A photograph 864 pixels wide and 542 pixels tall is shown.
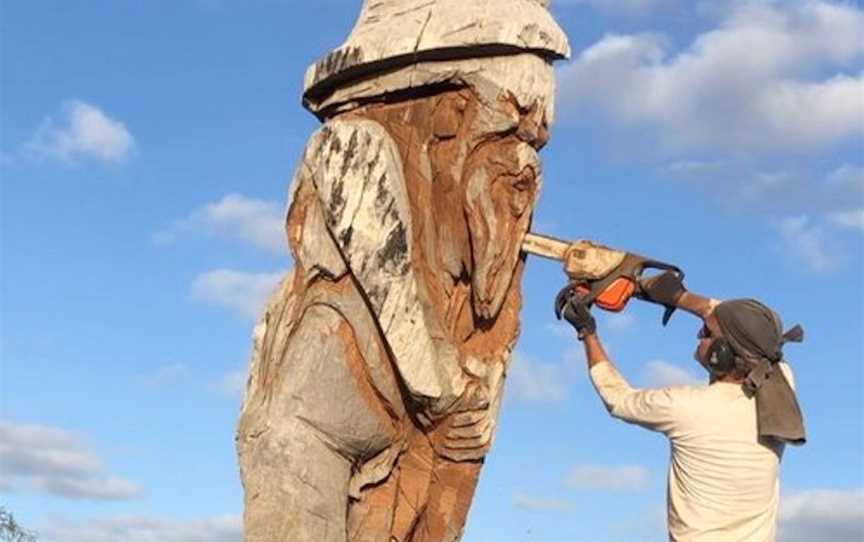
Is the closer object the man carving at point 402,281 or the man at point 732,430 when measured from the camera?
the man at point 732,430

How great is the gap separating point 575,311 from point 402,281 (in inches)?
29.9

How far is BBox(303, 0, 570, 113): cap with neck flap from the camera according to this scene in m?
6.05

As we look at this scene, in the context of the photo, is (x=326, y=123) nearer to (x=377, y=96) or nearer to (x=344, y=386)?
(x=377, y=96)

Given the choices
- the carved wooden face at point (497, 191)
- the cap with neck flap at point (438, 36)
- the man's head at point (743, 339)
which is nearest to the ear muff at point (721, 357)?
the man's head at point (743, 339)

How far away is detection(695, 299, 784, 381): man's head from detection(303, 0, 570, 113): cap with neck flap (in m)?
1.63

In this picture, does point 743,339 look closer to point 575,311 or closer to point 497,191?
point 575,311

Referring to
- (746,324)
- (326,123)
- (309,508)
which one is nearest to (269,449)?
(309,508)

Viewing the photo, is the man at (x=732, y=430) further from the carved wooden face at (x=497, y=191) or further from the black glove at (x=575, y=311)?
the carved wooden face at (x=497, y=191)

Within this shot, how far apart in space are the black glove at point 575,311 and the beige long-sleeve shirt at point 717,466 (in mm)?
630

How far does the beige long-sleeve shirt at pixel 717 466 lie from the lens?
16.8 feet

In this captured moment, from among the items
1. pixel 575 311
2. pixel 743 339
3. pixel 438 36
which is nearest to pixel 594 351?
pixel 575 311

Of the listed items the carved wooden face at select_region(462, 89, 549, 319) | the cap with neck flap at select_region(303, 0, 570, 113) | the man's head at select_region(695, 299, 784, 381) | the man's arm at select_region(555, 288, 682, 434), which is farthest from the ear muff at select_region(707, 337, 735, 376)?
the cap with neck flap at select_region(303, 0, 570, 113)

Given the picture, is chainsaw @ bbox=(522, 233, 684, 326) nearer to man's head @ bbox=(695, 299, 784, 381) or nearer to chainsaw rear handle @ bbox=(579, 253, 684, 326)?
chainsaw rear handle @ bbox=(579, 253, 684, 326)

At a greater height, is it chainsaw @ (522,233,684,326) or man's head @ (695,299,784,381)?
chainsaw @ (522,233,684,326)
